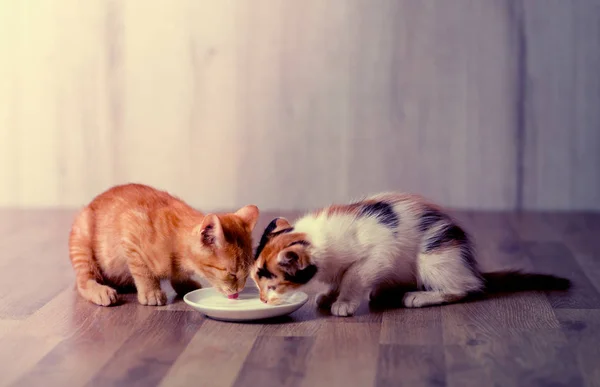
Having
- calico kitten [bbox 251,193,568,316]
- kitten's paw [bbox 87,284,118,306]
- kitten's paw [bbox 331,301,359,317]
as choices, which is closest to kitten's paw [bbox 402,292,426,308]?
calico kitten [bbox 251,193,568,316]

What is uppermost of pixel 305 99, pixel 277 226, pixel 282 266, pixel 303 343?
pixel 305 99

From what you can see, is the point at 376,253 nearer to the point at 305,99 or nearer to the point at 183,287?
the point at 183,287

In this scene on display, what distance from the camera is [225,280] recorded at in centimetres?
299

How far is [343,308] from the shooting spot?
117 inches

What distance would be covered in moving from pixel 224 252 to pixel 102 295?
0.48 m

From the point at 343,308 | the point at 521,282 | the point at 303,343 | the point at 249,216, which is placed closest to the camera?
the point at 303,343

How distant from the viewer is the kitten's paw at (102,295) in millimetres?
3125

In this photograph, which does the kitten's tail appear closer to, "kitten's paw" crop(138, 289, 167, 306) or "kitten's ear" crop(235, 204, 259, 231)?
"kitten's ear" crop(235, 204, 259, 231)

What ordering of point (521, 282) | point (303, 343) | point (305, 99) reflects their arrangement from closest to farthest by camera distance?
1. point (303, 343)
2. point (521, 282)
3. point (305, 99)

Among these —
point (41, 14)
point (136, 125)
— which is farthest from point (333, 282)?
point (41, 14)

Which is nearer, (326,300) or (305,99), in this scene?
(326,300)

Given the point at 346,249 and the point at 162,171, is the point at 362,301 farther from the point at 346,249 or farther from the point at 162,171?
the point at 162,171

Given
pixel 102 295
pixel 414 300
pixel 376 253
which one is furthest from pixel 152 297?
pixel 414 300

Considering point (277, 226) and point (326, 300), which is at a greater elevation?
point (277, 226)
